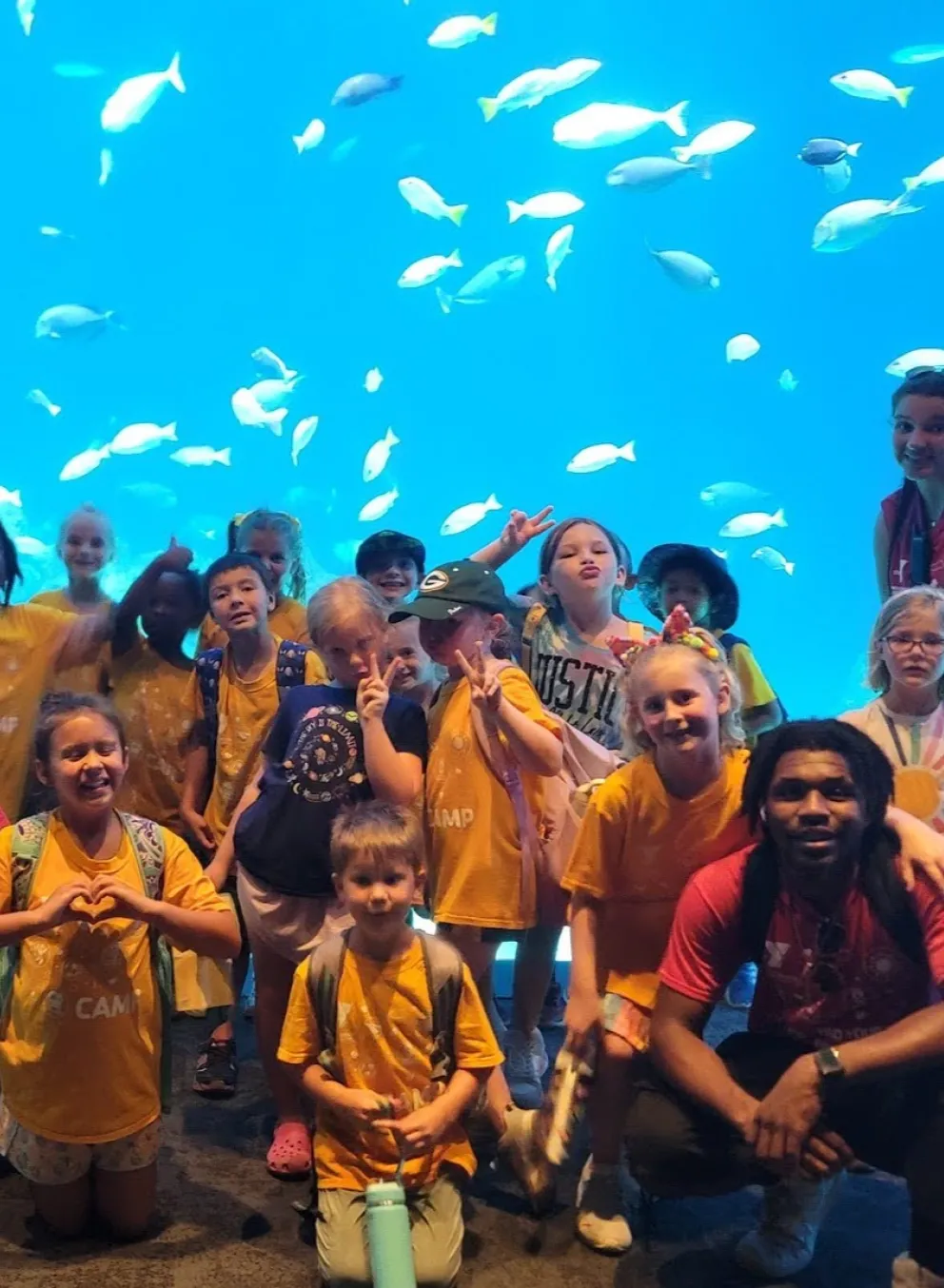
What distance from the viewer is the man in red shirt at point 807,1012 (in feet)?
6.24

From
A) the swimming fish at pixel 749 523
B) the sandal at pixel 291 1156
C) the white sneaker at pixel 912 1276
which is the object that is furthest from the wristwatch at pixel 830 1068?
the swimming fish at pixel 749 523

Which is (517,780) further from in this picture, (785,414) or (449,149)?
(785,414)

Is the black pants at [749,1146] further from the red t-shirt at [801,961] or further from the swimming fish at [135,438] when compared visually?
the swimming fish at [135,438]

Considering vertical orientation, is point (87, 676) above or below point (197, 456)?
below

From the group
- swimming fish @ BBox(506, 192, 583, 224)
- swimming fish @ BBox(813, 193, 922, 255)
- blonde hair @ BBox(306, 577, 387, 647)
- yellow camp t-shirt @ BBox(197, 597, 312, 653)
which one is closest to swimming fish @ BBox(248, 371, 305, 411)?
swimming fish @ BBox(506, 192, 583, 224)

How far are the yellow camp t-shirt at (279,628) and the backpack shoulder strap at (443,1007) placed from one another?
1841mm

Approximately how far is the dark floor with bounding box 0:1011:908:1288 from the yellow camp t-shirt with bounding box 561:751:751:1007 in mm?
543

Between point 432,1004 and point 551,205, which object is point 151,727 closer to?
point 432,1004

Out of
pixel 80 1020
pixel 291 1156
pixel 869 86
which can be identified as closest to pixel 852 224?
pixel 869 86

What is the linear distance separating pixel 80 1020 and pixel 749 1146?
143 cm

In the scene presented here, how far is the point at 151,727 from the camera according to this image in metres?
3.56

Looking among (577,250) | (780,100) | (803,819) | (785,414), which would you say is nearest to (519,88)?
(803,819)

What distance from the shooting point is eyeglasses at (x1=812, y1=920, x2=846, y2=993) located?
2.05m

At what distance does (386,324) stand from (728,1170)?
3642 centimetres
